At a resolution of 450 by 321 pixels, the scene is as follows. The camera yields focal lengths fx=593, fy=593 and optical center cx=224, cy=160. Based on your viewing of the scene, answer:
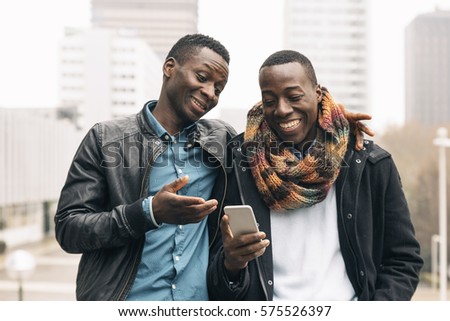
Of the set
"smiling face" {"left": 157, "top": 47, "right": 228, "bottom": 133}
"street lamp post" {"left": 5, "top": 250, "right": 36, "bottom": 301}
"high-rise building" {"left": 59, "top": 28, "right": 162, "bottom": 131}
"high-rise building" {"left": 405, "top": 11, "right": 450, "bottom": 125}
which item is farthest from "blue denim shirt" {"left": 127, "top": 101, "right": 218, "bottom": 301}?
"high-rise building" {"left": 405, "top": 11, "right": 450, "bottom": 125}

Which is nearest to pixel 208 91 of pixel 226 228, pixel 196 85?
pixel 196 85

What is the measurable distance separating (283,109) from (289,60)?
0.19 metres

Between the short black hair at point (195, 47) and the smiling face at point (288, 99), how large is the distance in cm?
19

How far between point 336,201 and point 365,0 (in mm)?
42373

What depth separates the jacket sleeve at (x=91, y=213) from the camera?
6.72 feet

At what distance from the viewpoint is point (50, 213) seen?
38.9 metres

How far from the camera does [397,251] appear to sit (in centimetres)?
223

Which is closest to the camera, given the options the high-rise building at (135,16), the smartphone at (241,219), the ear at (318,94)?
the smartphone at (241,219)

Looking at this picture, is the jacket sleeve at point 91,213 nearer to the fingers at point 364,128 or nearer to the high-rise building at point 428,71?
the fingers at point 364,128

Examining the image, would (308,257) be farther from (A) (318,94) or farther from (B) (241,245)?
(A) (318,94)

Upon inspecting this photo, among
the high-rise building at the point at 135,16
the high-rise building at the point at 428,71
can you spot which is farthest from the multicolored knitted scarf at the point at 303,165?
the high-rise building at the point at 428,71

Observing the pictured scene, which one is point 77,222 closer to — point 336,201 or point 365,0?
point 336,201

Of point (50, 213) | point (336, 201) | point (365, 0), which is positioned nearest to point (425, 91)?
point (365, 0)

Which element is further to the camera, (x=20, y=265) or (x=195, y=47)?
(x=20, y=265)
